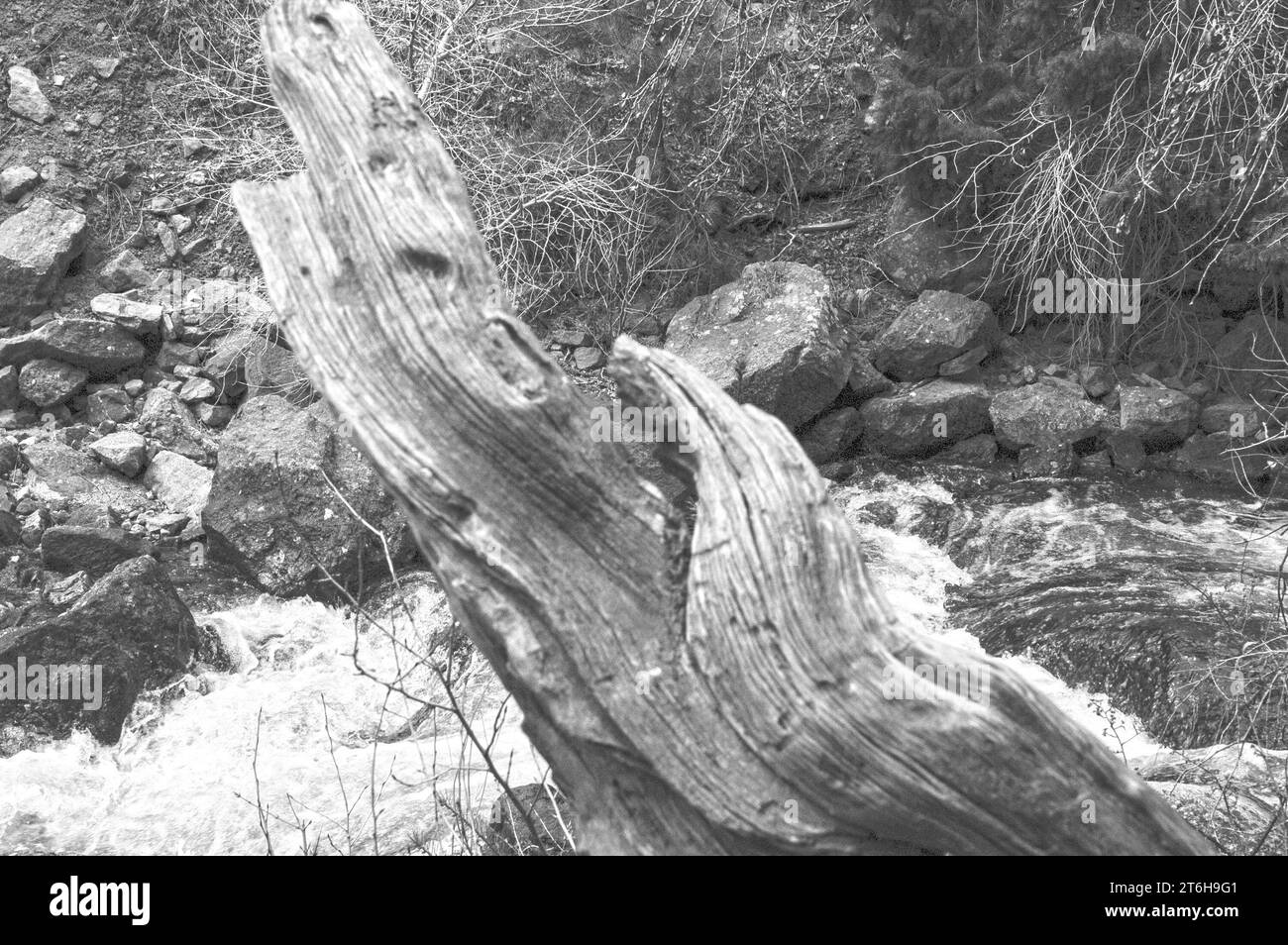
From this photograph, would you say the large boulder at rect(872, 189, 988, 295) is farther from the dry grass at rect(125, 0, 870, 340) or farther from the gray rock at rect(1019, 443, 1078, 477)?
the gray rock at rect(1019, 443, 1078, 477)

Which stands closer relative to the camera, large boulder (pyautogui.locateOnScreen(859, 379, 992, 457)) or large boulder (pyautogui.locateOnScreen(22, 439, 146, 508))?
large boulder (pyautogui.locateOnScreen(22, 439, 146, 508))

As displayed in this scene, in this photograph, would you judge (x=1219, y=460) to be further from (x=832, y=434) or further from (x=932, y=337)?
(x=832, y=434)

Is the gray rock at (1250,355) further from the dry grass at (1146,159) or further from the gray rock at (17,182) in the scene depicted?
the gray rock at (17,182)

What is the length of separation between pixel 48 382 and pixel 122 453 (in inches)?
42.5

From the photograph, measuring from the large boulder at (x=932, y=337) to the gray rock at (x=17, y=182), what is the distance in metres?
7.30

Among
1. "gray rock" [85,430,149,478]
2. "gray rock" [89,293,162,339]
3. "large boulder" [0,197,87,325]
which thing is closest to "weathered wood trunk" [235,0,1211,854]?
"gray rock" [85,430,149,478]

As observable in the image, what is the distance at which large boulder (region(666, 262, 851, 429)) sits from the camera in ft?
28.6

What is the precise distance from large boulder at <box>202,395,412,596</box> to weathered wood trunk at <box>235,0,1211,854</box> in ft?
16.2

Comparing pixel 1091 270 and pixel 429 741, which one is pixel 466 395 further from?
pixel 1091 270

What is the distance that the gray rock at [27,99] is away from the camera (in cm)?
1113

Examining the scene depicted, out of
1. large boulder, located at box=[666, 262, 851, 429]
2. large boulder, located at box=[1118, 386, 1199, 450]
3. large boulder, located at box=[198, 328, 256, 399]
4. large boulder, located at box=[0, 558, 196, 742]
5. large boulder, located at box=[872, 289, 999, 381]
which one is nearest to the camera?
large boulder, located at box=[0, 558, 196, 742]

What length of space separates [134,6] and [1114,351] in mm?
9435

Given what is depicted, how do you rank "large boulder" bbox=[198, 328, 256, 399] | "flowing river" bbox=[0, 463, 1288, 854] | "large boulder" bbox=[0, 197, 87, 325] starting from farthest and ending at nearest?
"large boulder" bbox=[0, 197, 87, 325] < "large boulder" bbox=[198, 328, 256, 399] < "flowing river" bbox=[0, 463, 1288, 854]

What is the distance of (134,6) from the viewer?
11820 mm
